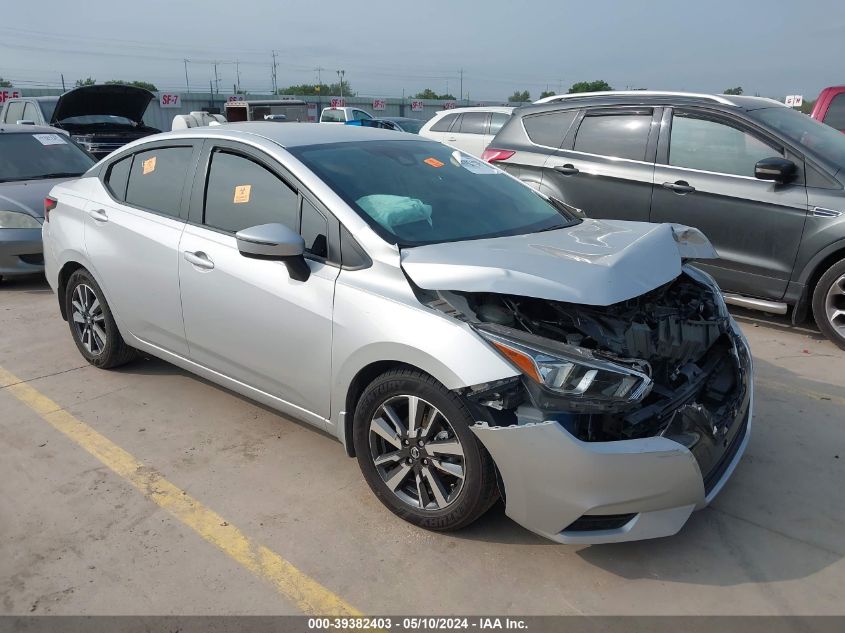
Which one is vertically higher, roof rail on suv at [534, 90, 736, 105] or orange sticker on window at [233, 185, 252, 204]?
roof rail on suv at [534, 90, 736, 105]

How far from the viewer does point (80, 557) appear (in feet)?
9.68

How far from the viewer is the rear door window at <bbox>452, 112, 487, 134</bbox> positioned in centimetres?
1300

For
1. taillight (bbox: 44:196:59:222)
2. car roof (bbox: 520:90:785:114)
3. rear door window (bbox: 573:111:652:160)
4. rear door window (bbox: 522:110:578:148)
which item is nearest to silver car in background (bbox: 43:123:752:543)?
taillight (bbox: 44:196:59:222)

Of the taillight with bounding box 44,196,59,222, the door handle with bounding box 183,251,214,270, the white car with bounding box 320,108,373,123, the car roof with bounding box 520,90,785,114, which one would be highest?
the car roof with bounding box 520,90,785,114

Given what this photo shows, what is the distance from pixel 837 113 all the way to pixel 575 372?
7930 mm

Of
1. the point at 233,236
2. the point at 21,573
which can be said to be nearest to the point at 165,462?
the point at 21,573

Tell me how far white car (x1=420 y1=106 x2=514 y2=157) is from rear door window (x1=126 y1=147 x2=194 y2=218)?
8.72 m

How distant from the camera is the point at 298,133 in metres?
3.89

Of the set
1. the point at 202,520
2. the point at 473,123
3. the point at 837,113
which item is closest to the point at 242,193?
the point at 202,520

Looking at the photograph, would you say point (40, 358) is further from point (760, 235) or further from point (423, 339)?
point (760, 235)

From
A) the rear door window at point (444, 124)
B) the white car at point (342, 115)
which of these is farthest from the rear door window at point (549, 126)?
the white car at point (342, 115)

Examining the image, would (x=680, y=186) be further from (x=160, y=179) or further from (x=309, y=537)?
(x=309, y=537)

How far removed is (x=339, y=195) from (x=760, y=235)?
3.64 metres

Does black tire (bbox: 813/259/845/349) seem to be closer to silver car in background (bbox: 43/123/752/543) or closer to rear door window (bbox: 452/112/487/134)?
silver car in background (bbox: 43/123/752/543)
